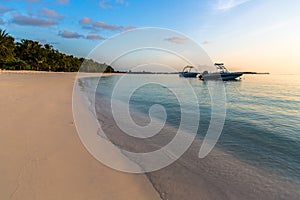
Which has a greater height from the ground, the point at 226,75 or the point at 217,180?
the point at 226,75

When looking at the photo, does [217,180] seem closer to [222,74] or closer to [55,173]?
[55,173]

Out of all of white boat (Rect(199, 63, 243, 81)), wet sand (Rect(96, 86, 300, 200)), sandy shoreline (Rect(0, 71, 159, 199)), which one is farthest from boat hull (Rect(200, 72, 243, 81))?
sandy shoreline (Rect(0, 71, 159, 199))

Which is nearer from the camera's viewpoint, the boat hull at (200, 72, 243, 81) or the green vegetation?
the green vegetation

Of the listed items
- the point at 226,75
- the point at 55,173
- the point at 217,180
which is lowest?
the point at 217,180

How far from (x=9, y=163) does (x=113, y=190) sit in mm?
2411

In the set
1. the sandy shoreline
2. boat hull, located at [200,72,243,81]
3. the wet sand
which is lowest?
the wet sand

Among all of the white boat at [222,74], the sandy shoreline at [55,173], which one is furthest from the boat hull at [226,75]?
the sandy shoreline at [55,173]

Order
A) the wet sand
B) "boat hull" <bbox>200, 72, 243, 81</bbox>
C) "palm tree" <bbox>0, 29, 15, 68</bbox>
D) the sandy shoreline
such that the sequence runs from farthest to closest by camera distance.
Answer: "boat hull" <bbox>200, 72, 243, 81</bbox>, "palm tree" <bbox>0, 29, 15, 68</bbox>, the wet sand, the sandy shoreline

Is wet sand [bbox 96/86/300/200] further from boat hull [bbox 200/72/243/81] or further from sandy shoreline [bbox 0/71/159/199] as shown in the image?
boat hull [bbox 200/72/243/81]

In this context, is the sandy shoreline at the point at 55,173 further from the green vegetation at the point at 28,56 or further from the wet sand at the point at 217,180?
the green vegetation at the point at 28,56

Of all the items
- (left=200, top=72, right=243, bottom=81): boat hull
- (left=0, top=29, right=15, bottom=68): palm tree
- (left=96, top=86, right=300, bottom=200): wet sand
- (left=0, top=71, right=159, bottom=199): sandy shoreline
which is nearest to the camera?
(left=0, top=71, right=159, bottom=199): sandy shoreline

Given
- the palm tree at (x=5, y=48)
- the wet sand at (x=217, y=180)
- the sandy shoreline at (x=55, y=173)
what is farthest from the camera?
the palm tree at (x=5, y=48)

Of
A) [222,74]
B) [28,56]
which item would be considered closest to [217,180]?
[222,74]

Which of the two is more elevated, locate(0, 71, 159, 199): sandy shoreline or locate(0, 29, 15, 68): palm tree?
locate(0, 29, 15, 68): palm tree
